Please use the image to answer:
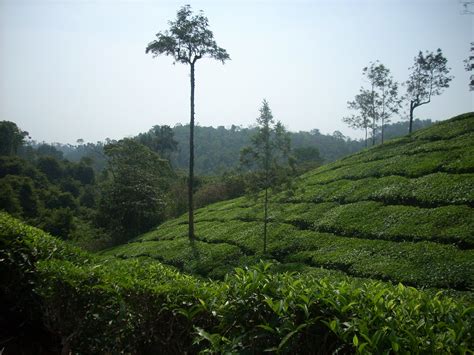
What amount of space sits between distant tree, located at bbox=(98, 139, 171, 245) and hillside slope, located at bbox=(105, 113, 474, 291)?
11210 mm

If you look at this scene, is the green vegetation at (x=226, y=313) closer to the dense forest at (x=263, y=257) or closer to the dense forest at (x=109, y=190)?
the dense forest at (x=263, y=257)

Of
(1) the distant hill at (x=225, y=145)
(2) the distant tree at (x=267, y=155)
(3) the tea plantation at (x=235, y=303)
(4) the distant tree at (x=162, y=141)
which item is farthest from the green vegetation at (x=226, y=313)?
(1) the distant hill at (x=225, y=145)

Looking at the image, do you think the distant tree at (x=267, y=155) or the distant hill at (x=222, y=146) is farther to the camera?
the distant hill at (x=222, y=146)

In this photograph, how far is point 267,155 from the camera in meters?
21.4

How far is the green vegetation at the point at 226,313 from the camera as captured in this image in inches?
134

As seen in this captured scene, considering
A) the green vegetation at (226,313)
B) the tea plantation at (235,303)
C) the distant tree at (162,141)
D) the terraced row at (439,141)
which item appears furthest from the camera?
the distant tree at (162,141)

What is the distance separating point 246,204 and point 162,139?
185 feet

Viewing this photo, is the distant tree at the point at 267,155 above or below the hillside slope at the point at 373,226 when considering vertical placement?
above

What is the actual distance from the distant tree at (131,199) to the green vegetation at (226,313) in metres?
37.7

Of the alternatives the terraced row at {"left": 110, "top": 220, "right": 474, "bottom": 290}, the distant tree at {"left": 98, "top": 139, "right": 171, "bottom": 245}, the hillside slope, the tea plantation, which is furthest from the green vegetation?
the distant tree at {"left": 98, "top": 139, "right": 171, "bottom": 245}

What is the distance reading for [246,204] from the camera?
33.8m

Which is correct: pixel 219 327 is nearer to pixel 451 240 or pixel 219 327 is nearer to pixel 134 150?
pixel 451 240

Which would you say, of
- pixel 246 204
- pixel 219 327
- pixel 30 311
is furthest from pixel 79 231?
pixel 219 327

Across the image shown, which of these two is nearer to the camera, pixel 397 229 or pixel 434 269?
pixel 434 269
